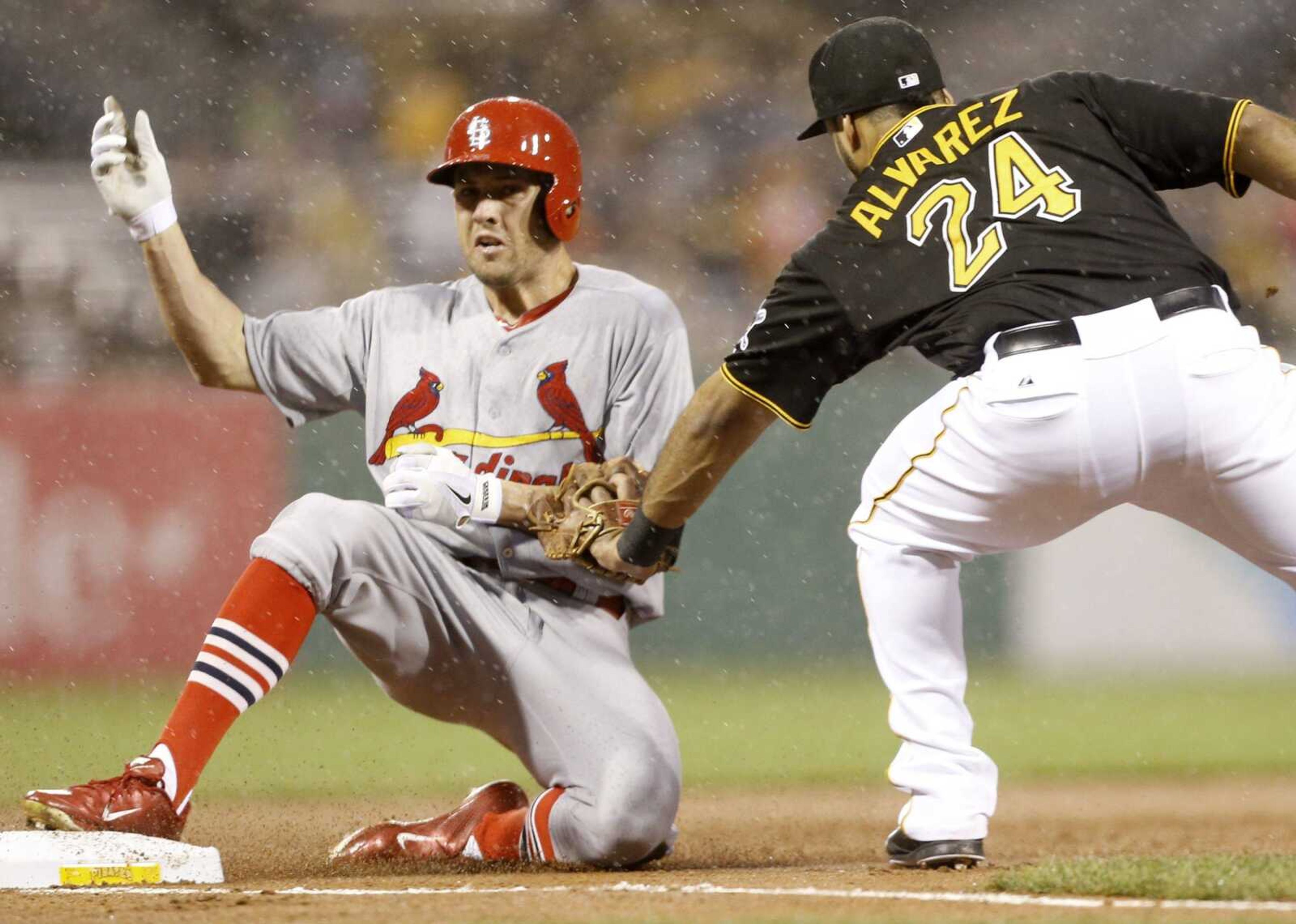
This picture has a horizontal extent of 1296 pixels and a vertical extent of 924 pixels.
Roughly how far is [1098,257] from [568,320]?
4.44 feet

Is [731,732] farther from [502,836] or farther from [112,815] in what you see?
[112,815]

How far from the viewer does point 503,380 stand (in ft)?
12.5

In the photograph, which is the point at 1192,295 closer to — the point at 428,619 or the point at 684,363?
the point at 684,363

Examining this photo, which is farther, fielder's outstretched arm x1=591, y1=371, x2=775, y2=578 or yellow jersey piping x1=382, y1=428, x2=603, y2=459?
yellow jersey piping x1=382, y1=428, x2=603, y2=459

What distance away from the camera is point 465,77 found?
10688 millimetres

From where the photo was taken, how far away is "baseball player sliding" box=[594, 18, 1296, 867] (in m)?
2.87

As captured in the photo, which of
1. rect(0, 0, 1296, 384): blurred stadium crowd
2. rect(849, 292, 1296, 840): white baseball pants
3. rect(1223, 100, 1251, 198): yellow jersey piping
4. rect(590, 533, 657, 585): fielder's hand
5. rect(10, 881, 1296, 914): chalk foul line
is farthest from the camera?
rect(0, 0, 1296, 384): blurred stadium crowd

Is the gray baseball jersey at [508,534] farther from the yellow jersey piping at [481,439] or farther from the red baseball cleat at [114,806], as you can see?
the red baseball cleat at [114,806]

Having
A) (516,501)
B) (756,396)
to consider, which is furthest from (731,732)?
(756,396)

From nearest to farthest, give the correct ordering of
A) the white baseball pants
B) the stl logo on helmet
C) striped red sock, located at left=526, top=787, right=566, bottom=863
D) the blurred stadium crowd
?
→ the white baseball pants
striped red sock, located at left=526, top=787, right=566, bottom=863
the stl logo on helmet
the blurred stadium crowd

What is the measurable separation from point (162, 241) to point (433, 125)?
22.7 ft

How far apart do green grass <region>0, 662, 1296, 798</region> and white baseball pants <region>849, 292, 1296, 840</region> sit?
3.03 metres

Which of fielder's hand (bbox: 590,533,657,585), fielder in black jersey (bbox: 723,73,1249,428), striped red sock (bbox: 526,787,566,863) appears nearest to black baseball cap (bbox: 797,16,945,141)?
fielder in black jersey (bbox: 723,73,1249,428)

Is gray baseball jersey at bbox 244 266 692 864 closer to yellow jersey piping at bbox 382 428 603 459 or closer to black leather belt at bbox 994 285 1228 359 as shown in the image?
yellow jersey piping at bbox 382 428 603 459
